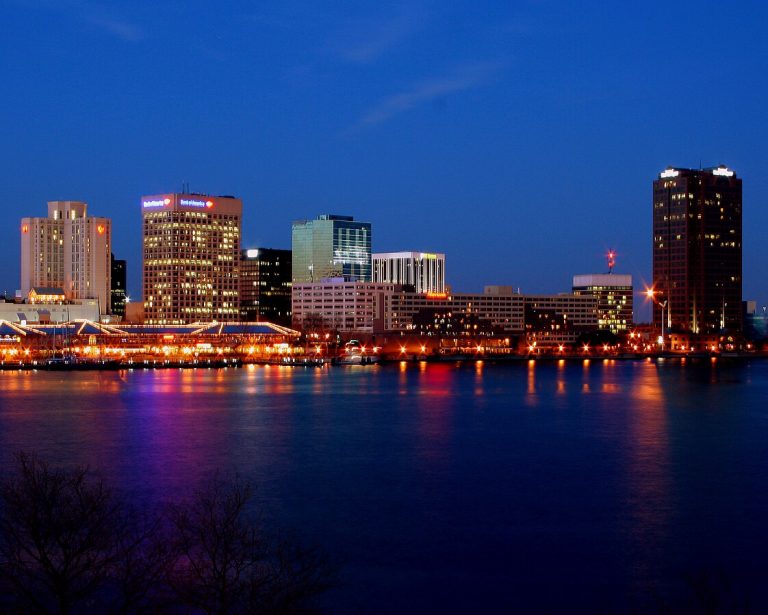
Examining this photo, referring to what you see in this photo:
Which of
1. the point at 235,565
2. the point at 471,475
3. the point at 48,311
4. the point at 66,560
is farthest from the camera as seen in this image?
the point at 48,311

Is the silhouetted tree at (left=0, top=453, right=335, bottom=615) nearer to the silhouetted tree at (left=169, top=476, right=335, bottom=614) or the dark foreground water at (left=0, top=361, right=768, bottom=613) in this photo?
the silhouetted tree at (left=169, top=476, right=335, bottom=614)

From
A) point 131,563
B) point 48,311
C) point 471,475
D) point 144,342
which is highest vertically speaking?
point 48,311

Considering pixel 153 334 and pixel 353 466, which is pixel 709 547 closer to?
pixel 353 466

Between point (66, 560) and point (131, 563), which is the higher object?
point (66, 560)

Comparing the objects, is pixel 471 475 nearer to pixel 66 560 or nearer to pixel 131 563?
pixel 131 563

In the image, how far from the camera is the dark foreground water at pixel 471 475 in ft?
88.0

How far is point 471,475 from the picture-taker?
140 feet

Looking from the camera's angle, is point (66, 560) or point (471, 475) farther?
point (471, 475)

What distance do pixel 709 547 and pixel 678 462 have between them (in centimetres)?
1693

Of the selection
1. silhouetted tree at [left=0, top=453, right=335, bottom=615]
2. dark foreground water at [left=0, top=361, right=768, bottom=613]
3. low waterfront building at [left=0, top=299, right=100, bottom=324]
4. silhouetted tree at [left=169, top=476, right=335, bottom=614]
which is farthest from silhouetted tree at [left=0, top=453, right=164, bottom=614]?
low waterfront building at [left=0, top=299, right=100, bottom=324]

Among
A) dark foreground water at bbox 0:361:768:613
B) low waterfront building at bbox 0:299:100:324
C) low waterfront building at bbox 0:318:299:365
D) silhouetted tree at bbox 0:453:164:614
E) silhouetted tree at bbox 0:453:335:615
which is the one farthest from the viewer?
low waterfront building at bbox 0:299:100:324

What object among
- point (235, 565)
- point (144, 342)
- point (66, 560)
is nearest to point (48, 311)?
point (144, 342)

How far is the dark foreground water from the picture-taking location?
88.0 feet

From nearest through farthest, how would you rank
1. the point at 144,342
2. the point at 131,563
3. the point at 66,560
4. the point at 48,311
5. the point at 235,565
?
the point at 66,560 → the point at 235,565 → the point at 131,563 → the point at 144,342 → the point at 48,311
